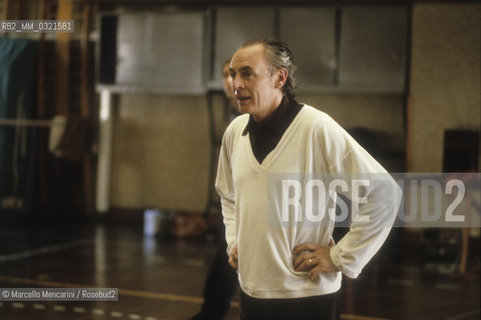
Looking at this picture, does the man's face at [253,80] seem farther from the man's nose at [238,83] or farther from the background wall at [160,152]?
the background wall at [160,152]

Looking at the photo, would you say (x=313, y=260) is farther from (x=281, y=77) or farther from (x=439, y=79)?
(x=439, y=79)

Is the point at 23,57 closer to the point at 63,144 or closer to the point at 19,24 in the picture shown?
the point at 63,144

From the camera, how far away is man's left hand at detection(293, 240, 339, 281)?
1.85 m

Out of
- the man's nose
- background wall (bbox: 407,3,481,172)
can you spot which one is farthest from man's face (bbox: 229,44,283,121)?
background wall (bbox: 407,3,481,172)

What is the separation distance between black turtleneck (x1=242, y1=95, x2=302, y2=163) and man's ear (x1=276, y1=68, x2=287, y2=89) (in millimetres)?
46

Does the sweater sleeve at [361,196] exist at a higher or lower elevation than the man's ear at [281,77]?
lower

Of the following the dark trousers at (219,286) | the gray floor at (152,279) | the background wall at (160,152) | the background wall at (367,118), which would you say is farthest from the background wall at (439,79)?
the dark trousers at (219,286)

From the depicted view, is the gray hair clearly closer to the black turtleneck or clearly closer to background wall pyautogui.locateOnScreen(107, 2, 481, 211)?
the black turtleneck

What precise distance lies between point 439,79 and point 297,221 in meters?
5.42

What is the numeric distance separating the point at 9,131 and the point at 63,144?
1.12m

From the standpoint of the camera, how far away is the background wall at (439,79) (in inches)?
262

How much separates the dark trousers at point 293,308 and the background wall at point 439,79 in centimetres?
508

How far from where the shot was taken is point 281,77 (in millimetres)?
1928

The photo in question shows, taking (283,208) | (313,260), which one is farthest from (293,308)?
(283,208)
